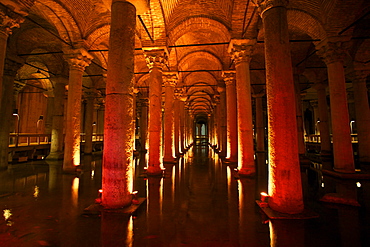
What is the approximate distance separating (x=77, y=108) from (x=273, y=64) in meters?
8.66

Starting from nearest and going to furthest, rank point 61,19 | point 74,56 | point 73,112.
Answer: point 61,19
point 73,112
point 74,56

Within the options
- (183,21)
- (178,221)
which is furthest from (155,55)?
(178,221)

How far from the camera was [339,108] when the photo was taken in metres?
8.09

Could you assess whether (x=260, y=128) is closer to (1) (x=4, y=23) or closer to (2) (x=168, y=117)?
(2) (x=168, y=117)

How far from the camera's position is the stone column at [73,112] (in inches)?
343

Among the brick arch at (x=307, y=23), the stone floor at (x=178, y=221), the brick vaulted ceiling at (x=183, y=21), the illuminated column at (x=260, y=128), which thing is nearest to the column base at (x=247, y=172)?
the stone floor at (x=178, y=221)

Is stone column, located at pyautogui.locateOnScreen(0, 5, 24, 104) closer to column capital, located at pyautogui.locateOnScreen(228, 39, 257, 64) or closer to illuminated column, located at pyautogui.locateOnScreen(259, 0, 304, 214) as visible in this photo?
illuminated column, located at pyautogui.locateOnScreen(259, 0, 304, 214)

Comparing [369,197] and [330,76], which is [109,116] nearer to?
[369,197]

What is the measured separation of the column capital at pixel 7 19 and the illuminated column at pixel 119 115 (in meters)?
4.25

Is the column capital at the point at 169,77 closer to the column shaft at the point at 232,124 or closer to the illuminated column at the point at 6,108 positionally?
the column shaft at the point at 232,124

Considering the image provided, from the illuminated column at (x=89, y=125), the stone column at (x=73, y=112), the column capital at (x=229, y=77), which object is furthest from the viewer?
the illuminated column at (x=89, y=125)

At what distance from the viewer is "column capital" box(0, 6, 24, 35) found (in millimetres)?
6020

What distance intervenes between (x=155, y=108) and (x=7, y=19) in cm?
576

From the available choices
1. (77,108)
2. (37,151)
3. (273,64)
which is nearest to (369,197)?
(273,64)
